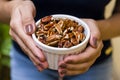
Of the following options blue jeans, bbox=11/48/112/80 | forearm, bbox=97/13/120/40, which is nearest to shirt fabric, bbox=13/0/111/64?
forearm, bbox=97/13/120/40

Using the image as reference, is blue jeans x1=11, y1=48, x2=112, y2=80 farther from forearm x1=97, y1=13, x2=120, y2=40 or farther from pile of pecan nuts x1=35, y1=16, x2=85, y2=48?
pile of pecan nuts x1=35, y1=16, x2=85, y2=48

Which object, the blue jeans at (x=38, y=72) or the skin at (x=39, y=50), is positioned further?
the blue jeans at (x=38, y=72)

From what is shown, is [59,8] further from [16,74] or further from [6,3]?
[16,74]

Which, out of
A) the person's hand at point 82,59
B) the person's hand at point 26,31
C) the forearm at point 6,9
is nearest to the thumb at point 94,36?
the person's hand at point 82,59

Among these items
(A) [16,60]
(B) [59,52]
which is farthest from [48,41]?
(A) [16,60]

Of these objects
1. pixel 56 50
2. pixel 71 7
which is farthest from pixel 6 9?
pixel 56 50

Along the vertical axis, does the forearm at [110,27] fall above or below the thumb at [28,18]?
below

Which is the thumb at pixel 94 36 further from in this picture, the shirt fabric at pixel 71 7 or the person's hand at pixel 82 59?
the shirt fabric at pixel 71 7
